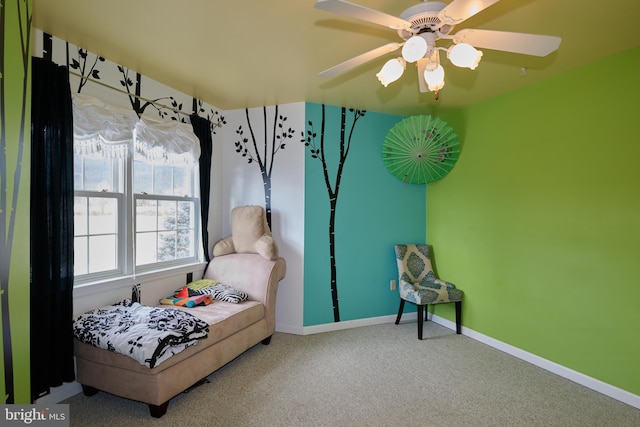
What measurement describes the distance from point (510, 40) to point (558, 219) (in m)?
1.85

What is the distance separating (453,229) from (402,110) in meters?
1.44

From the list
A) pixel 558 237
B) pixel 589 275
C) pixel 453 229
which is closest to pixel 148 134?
pixel 453 229

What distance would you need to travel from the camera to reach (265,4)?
1.69 metres

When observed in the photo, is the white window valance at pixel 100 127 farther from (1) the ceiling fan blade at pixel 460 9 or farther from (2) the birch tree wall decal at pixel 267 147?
(1) the ceiling fan blade at pixel 460 9

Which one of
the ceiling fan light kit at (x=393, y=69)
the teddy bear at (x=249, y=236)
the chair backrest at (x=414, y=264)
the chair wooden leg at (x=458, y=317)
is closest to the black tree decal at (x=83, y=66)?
the teddy bear at (x=249, y=236)

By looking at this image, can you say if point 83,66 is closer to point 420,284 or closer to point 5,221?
point 5,221

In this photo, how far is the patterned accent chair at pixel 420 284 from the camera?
3.08m

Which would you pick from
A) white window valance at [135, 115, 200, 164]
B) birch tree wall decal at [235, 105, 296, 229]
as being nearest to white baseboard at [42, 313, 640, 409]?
birch tree wall decal at [235, 105, 296, 229]

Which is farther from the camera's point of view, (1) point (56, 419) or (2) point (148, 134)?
(2) point (148, 134)

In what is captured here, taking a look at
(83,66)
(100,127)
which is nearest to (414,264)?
(100,127)

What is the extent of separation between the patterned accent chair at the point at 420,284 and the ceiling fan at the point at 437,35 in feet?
7.30

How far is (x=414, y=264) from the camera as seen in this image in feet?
11.5

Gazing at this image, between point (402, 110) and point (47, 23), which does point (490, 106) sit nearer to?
point (402, 110)

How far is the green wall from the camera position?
215 centimetres
